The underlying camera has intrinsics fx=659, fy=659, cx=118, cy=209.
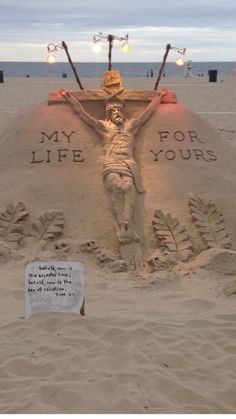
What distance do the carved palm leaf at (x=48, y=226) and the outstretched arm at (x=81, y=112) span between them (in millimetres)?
1028

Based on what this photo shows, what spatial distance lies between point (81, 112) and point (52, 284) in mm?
2686

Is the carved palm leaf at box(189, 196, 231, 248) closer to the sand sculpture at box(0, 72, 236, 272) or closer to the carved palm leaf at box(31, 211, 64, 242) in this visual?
the sand sculpture at box(0, 72, 236, 272)

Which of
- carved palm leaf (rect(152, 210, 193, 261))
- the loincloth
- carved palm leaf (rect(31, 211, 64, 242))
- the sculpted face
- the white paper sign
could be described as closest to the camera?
the white paper sign

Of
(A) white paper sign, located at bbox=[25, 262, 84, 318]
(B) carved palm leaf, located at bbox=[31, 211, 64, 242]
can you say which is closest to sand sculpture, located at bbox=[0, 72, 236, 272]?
(B) carved palm leaf, located at bbox=[31, 211, 64, 242]

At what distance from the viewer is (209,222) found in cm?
561

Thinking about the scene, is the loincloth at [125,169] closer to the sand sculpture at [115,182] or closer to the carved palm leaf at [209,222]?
the sand sculpture at [115,182]

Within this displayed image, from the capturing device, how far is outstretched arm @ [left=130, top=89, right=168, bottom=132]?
6.21 meters

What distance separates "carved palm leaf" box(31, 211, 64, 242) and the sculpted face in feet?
3.65

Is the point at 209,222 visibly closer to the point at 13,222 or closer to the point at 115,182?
the point at 115,182

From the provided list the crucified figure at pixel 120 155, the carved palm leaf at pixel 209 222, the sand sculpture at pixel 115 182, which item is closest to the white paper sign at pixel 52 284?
the sand sculpture at pixel 115 182

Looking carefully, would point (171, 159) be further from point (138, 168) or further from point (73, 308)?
point (73, 308)

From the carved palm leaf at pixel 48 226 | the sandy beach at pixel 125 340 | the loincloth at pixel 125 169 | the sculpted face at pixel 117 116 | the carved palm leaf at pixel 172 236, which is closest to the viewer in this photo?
the sandy beach at pixel 125 340

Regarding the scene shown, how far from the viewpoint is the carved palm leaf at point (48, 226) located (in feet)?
17.8

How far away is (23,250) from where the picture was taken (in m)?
5.36
